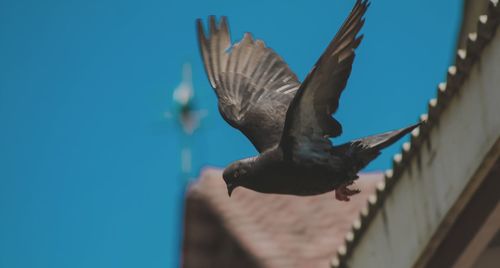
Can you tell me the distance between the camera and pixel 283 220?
13.9 metres

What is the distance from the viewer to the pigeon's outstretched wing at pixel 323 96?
752 cm

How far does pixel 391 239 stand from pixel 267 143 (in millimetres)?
1009

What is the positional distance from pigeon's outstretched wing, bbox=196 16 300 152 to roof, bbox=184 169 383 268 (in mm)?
3303

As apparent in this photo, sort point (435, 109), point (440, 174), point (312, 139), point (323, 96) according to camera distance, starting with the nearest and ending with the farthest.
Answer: point (323, 96) → point (312, 139) → point (435, 109) → point (440, 174)

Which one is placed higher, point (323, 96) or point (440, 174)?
point (440, 174)

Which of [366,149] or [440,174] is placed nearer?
[366,149]

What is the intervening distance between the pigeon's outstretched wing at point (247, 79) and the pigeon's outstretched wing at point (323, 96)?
80cm

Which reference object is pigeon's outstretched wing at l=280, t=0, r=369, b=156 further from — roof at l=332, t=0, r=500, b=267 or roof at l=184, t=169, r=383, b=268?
roof at l=184, t=169, r=383, b=268

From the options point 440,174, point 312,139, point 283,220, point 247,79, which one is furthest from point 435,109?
point 283,220

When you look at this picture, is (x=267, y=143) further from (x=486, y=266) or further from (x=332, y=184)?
(x=486, y=266)

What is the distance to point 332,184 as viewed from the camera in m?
7.93

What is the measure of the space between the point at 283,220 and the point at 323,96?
620 centimetres

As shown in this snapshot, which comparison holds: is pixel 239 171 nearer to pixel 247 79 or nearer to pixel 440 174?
pixel 440 174

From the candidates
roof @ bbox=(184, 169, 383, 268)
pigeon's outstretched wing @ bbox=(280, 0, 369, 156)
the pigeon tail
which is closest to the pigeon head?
pigeon's outstretched wing @ bbox=(280, 0, 369, 156)
